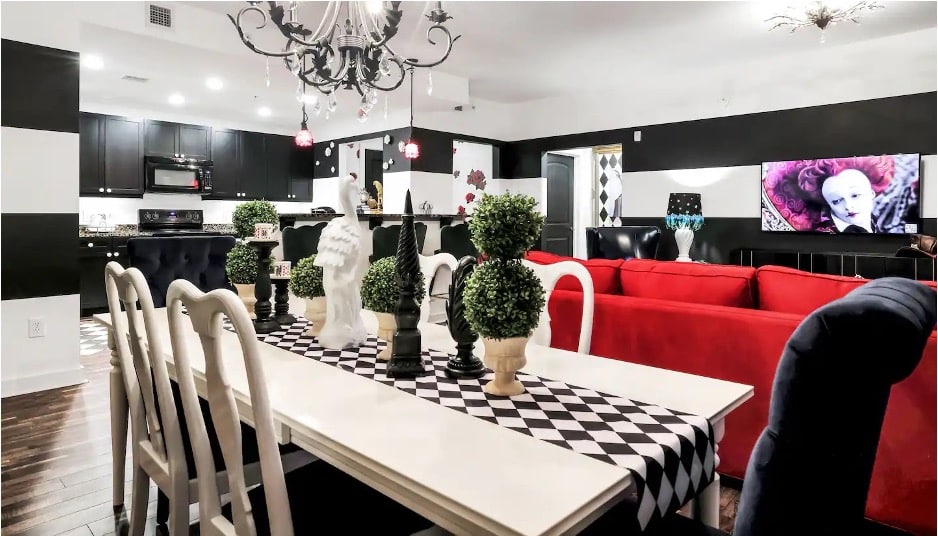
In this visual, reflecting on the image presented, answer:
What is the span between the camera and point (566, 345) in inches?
99.1

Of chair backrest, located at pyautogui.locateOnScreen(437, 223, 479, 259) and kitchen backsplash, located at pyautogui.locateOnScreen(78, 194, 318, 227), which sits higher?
kitchen backsplash, located at pyautogui.locateOnScreen(78, 194, 318, 227)

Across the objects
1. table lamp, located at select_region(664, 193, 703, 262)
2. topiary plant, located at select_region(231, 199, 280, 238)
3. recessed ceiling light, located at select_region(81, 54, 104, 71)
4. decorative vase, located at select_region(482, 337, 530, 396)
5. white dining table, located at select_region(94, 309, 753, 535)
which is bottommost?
white dining table, located at select_region(94, 309, 753, 535)

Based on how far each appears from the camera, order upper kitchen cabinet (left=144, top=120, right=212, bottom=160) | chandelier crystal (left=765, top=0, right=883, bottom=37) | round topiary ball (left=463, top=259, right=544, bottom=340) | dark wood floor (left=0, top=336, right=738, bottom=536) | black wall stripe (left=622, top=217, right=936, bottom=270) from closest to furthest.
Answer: round topiary ball (left=463, top=259, right=544, bottom=340) → dark wood floor (left=0, top=336, right=738, bottom=536) → chandelier crystal (left=765, top=0, right=883, bottom=37) → black wall stripe (left=622, top=217, right=936, bottom=270) → upper kitchen cabinet (left=144, top=120, right=212, bottom=160)

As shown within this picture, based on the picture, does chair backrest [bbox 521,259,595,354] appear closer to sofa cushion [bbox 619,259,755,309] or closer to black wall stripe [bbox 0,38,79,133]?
sofa cushion [bbox 619,259,755,309]

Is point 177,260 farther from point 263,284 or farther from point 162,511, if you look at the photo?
point 162,511

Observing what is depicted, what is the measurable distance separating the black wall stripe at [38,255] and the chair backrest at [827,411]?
3970 millimetres

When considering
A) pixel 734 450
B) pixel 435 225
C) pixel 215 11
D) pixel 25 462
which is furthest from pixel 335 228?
pixel 435 225

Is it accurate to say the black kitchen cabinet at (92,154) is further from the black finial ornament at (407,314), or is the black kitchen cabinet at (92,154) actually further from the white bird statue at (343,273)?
the black finial ornament at (407,314)

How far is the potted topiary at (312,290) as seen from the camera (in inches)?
70.1

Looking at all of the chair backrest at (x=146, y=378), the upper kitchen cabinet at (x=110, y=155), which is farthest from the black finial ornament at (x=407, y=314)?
the upper kitchen cabinet at (x=110, y=155)

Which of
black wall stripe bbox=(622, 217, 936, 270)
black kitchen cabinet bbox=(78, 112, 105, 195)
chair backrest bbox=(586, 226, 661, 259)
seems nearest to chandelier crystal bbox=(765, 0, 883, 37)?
chair backrest bbox=(586, 226, 661, 259)

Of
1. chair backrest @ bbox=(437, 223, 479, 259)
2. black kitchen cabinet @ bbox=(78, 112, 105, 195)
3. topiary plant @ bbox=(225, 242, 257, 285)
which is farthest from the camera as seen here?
black kitchen cabinet @ bbox=(78, 112, 105, 195)

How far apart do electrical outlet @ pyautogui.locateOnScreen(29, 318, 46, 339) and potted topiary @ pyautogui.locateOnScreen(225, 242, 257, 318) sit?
7.08ft

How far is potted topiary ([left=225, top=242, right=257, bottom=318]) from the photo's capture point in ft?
6.90
